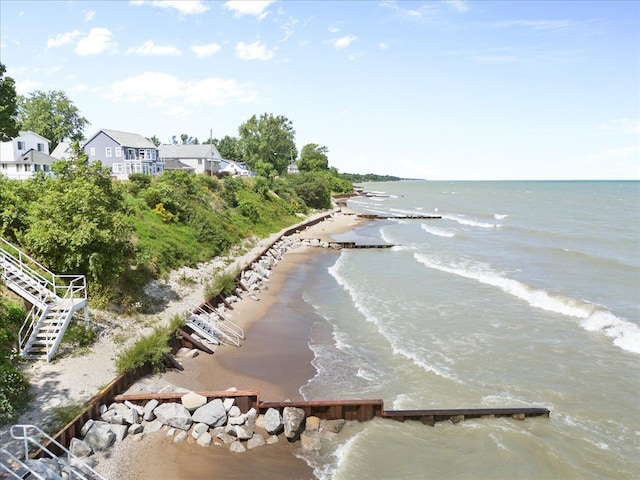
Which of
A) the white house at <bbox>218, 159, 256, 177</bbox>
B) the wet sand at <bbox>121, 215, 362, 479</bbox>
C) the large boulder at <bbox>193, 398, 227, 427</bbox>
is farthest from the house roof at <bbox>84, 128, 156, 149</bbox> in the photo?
the large boulder at <bbox>193, 398, 227, 427</bbox>

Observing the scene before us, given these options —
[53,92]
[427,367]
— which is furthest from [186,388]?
[53,92]

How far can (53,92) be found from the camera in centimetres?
8662

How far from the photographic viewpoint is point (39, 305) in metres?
16.7

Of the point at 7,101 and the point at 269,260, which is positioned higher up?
the point at 7,101

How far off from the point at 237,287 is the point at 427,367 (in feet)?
45.9

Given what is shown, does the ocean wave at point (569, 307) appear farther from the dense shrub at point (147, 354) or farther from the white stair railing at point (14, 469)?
the white stair railing at point (14, 469)

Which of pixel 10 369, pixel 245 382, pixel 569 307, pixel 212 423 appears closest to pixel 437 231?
pixel 569 307

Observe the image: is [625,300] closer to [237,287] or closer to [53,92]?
[237,287]

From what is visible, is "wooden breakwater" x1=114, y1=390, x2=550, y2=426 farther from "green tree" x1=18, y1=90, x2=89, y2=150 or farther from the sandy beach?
"green tree" x1=18, y1=90, x2=89, y2=150

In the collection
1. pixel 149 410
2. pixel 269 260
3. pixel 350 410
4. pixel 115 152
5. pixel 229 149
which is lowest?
pixel 350 410

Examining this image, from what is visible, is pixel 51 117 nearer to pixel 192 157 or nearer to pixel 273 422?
pixel 192 157

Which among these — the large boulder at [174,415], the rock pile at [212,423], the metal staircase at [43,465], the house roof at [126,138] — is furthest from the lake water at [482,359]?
the house roof at [126,138]

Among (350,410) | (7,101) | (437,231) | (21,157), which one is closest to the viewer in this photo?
(350,410)

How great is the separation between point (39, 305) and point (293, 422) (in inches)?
404
